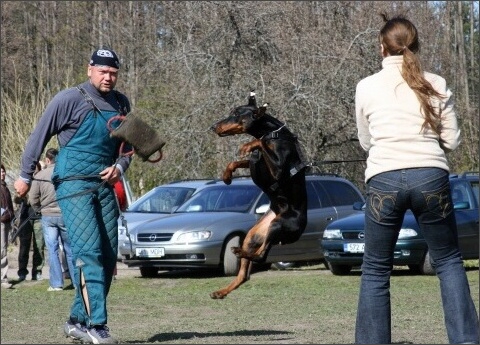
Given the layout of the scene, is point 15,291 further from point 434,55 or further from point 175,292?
point 434,55

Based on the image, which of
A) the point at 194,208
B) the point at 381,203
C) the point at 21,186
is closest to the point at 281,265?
the point at 194,208

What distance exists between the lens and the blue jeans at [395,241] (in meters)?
6.29

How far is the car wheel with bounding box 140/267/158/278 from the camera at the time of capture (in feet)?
61.4

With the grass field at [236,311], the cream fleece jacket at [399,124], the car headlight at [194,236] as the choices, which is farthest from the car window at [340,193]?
the cream fleece jacket at [399,124]

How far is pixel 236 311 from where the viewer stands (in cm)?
1144

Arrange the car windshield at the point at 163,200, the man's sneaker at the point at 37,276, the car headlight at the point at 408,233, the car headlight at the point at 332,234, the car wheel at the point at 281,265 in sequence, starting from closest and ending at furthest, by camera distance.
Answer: the car headlight at the point at 408,233
the car headlight at the point at 332,234
the man's sneaker at the point at 37,276
the car wheel at the point at 281,265
the car windshield at the point at 163,200

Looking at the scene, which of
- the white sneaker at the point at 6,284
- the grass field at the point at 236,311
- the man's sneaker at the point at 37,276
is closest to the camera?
the grass field at the point at 236,311

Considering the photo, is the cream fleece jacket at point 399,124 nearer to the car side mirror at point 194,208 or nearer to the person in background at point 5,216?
the person in background at point 5,216

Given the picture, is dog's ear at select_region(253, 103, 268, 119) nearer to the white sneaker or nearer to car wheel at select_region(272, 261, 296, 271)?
the white sneaker

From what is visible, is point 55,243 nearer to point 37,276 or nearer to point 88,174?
point 37,276

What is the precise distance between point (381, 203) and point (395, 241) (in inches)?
10.6

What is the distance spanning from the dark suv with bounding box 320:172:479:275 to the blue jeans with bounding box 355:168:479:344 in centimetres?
1062

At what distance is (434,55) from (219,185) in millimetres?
14120

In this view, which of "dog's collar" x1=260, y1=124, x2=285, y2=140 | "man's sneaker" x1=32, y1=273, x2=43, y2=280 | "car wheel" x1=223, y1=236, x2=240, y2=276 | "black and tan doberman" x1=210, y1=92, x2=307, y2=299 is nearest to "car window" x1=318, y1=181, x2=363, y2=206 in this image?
"car wheel" x1=223, y1=236, x2=240, y2=276
